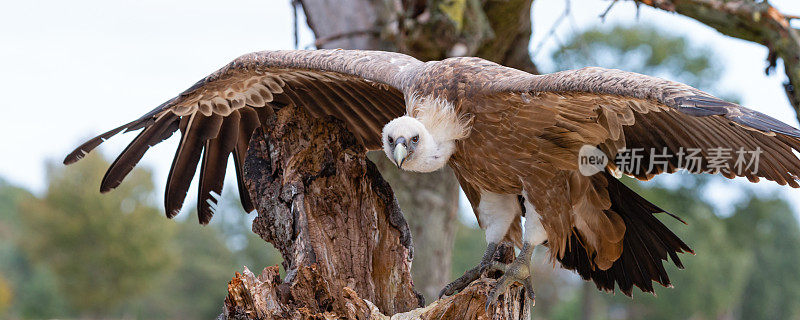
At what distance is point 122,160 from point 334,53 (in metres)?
1.40

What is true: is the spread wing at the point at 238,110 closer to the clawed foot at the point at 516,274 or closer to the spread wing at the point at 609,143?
the spread wing at the point at 609,143

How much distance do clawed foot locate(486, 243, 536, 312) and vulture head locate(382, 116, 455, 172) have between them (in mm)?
644

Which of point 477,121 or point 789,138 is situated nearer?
point 789,138

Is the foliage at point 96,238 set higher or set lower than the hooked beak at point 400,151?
higher

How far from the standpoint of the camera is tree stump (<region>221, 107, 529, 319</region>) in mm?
3287

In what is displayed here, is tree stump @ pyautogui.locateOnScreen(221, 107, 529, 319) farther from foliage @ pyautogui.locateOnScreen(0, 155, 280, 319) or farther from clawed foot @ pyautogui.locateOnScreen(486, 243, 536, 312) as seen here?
foliage @ pyautogui.locateOnScreen(0, 155, 280, 319)

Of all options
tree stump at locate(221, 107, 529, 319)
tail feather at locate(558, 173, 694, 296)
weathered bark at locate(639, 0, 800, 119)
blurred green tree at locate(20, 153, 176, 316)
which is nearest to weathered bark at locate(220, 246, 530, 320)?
tree stump at locate(221, 107, 529, 319)

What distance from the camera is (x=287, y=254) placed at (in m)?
3.50

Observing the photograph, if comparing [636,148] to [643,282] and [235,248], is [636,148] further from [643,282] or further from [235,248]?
[235,248]

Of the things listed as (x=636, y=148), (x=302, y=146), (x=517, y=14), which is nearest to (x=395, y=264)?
(x=302, y=146)

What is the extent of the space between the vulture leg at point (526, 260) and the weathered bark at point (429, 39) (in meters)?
2.23

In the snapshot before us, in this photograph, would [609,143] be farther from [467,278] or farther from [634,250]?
[467,278]

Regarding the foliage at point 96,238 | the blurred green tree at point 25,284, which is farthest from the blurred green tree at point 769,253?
the blurred green tree at point 25,284

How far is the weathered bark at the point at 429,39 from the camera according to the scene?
571cm
